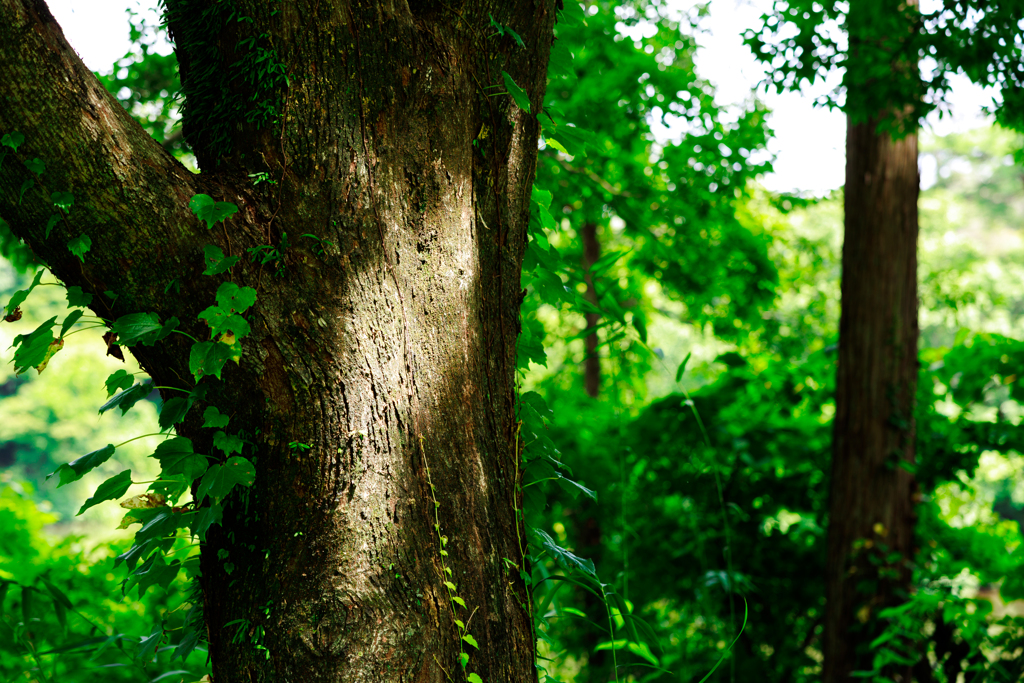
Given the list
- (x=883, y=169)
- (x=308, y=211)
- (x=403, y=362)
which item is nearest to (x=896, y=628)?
(x=883, y=169)

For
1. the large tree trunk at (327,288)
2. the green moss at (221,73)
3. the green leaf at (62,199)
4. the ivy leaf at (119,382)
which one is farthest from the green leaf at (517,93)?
the ivy leaf at (119,382)

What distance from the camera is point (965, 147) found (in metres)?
36.9

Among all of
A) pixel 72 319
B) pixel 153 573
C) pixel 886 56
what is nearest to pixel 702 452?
pixel 886 56

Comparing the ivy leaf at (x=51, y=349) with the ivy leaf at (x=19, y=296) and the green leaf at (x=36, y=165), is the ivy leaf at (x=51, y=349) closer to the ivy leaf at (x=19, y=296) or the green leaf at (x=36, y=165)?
the ivy leaf at (x=19, y=296)

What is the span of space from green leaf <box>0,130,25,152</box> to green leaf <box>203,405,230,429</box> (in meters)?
0.52

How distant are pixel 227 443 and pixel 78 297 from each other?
365 mm

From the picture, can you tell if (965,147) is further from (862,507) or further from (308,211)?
(308,211)

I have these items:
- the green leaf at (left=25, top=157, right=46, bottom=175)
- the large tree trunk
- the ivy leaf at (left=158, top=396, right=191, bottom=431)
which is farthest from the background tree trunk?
the green leaf at (left=25, top=157, right=46, bottom=175)

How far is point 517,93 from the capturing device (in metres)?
1.32

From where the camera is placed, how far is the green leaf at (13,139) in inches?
42.5

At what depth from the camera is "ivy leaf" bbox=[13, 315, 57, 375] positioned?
1.19 metres

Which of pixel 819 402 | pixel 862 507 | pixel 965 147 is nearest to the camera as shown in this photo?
pixel 862 507

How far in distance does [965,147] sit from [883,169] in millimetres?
40774

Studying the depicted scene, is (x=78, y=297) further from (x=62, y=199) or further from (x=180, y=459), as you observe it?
(x=180, y=459)
